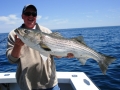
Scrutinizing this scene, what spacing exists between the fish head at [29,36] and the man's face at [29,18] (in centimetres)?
32

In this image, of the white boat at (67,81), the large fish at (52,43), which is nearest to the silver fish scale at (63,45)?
the large fish at (52,43)

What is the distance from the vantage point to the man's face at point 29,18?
369cm

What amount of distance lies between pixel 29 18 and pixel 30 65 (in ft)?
3.33

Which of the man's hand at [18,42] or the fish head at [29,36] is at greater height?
the fish head at [29,36]

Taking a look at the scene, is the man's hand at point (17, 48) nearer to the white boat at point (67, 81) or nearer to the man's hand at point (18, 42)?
the man's hand at point (18, 42)

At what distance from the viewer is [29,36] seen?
11.2ft

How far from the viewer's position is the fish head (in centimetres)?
335

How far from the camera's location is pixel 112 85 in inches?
313

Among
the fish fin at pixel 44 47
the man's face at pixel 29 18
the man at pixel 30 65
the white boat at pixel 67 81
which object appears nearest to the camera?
the fish fin at pixel 44 47

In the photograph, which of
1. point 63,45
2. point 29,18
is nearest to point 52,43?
point 63,45

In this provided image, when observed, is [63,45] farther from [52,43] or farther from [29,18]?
[29,18]

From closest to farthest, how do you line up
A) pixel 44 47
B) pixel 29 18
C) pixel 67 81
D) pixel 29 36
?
pixel 44 47 → pixel 29 36 → pixel 29 18 → pixel 67 81

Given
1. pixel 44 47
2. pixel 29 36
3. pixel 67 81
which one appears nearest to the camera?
pixel 44 47

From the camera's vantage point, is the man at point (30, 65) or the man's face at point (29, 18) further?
the man's face at point (29, 18)
